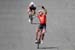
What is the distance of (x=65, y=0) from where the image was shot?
2022 cm

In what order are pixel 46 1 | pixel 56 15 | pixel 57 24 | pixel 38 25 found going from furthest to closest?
1. pixel 46 1
2. pixel 56 15
3. pixel 57 24
4. pixel 38 25

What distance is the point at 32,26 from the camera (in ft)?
55.3

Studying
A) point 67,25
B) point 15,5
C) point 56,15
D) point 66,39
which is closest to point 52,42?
point 66,39

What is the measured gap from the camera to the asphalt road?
1527cm

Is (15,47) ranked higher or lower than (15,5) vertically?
lower

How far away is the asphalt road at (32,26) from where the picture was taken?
50.1 ft

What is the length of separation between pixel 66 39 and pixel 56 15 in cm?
300

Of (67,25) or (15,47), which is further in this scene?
(67,25)

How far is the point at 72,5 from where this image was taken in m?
19.4

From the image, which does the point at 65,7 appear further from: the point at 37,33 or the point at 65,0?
the point at 37,33

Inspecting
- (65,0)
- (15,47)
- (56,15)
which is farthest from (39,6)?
(15,47)

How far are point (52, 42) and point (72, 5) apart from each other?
4382 mm

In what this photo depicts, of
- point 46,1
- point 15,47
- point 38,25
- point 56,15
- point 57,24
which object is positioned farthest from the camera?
point 46,1

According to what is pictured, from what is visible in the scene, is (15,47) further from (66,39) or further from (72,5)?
(72,5)
